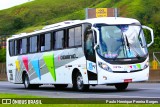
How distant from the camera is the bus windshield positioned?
915 inches

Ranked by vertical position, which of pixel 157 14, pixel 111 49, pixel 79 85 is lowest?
pixel 79 85

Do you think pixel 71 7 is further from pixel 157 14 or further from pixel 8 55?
pixel 8 55

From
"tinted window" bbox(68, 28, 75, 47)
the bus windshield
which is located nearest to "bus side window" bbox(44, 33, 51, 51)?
"tinted window" bbox(68, 28, 75, 47)

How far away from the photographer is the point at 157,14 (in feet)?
346

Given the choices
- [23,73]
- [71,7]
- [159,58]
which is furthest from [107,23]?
[71,7]

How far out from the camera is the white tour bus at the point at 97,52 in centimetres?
A: 2315

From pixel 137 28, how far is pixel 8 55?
1212 centimetres

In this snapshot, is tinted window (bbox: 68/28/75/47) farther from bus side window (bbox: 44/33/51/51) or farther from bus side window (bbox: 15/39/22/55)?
bus side window (bbox: 15/39/22/55)

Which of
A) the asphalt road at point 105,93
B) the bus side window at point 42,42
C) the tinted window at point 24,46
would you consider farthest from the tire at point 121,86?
the tinted window at point 24,46

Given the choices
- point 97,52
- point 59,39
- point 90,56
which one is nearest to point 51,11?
point 59,39

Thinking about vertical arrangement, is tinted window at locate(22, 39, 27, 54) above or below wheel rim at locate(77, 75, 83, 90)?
above

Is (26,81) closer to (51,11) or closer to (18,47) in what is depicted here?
(18,47)

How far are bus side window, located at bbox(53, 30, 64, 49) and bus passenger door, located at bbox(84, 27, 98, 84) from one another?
96.9 inches

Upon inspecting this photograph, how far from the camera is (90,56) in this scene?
23750mm
